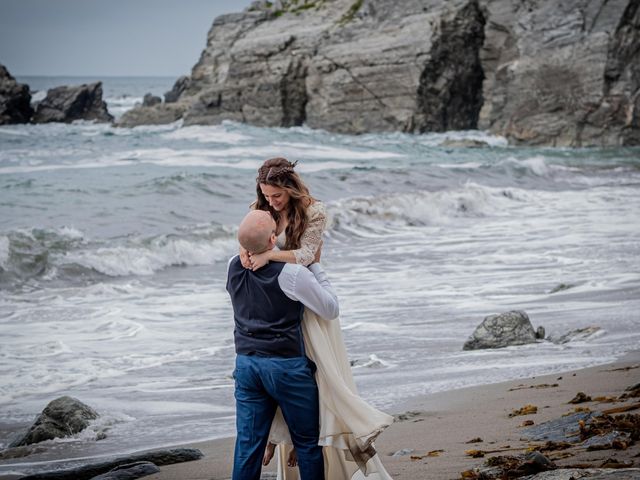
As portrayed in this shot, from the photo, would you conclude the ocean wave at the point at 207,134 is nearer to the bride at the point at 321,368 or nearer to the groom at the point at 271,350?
the bride at the point at 321,368

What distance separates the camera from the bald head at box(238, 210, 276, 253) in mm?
3621

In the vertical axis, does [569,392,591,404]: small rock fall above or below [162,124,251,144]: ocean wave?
below

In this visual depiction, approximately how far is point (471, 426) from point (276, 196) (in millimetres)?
2193

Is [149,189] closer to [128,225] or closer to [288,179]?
[128,225]

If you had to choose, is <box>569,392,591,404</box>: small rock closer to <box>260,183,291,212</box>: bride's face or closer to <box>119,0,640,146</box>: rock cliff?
<box>260,183,291,212</box>: bride's face

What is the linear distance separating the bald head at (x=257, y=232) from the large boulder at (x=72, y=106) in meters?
56.4

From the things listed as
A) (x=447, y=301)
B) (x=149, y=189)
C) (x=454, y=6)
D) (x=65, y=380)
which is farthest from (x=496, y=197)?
(x=454, y=6)

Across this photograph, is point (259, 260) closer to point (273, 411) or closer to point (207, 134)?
point (273, 411)

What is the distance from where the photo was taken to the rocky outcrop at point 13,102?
181 ft

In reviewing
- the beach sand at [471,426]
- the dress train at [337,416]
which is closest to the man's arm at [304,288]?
the dress train at [337,416]

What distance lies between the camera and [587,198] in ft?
70.9

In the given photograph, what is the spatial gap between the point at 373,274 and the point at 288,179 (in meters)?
9.33

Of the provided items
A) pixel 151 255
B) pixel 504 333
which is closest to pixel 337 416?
pixel 504 333

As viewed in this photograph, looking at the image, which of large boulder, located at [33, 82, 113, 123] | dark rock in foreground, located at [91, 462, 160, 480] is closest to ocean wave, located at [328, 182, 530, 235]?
dark rock in foreground, located at [91, 462, 160, 480]
